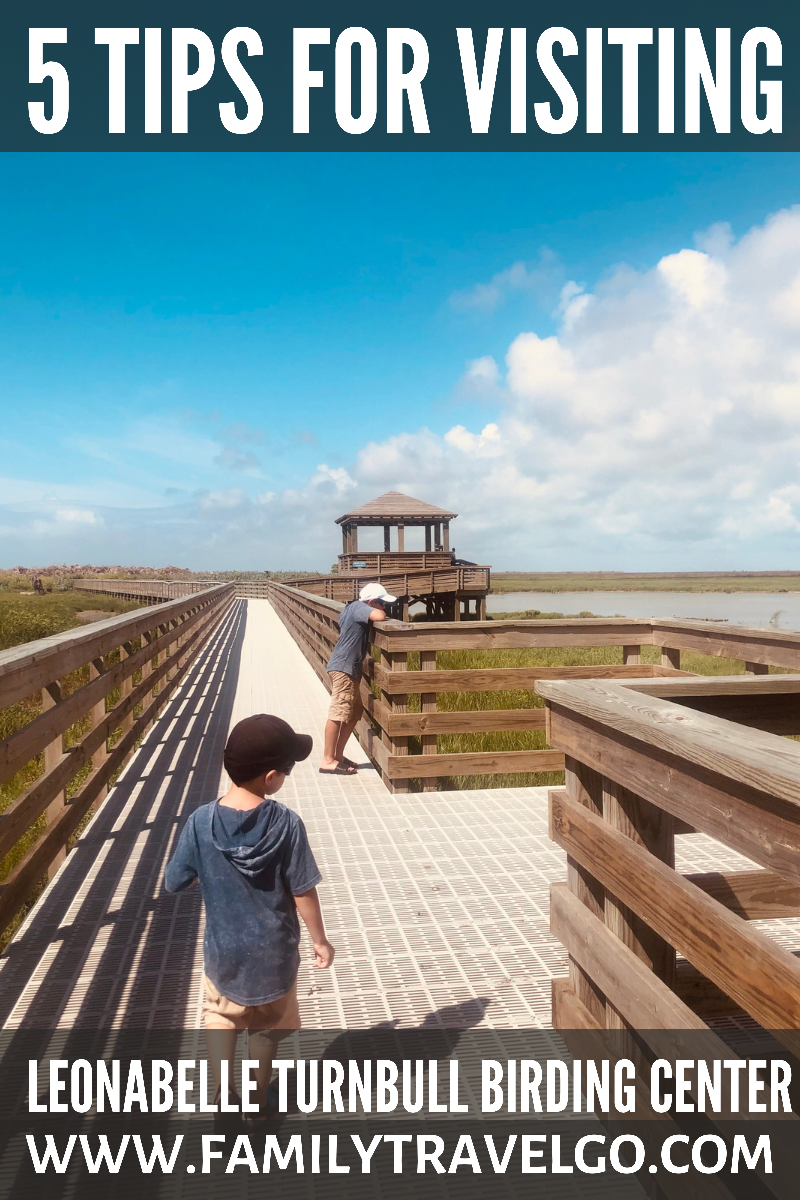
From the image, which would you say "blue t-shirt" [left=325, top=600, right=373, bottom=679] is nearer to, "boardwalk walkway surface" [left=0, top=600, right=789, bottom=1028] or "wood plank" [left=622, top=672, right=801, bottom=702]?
"boardwalk walkway surface" [left=0, top=600, right=789, bottom=1028]

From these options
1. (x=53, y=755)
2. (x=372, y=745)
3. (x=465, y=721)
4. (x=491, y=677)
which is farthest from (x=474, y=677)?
(x=53, y=755)

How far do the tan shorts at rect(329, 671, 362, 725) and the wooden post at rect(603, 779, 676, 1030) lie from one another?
3.96 meters

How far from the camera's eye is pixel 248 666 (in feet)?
43.0

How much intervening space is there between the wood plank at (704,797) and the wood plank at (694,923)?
158 millimetres

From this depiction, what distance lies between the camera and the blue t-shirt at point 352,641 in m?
6.06

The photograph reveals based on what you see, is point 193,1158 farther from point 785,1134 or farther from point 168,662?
point 168,662

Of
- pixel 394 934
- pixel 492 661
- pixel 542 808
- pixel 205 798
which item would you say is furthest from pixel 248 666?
pixel 394 934

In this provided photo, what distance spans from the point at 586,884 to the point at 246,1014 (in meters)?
1.04

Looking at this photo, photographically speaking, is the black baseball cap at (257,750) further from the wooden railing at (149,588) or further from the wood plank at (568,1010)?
the wooden railing at (149,588)

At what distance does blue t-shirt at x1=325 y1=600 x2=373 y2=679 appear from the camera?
6.06 meters

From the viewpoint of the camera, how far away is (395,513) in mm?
36719

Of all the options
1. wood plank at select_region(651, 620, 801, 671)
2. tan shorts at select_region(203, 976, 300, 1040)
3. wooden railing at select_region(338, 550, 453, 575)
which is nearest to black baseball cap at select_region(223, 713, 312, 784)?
tan shorts at select_region(203, 976, 300, 1040)

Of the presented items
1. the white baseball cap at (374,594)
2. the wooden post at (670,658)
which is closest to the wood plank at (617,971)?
the wooden post at (670,658)

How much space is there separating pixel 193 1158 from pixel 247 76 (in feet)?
25.9
